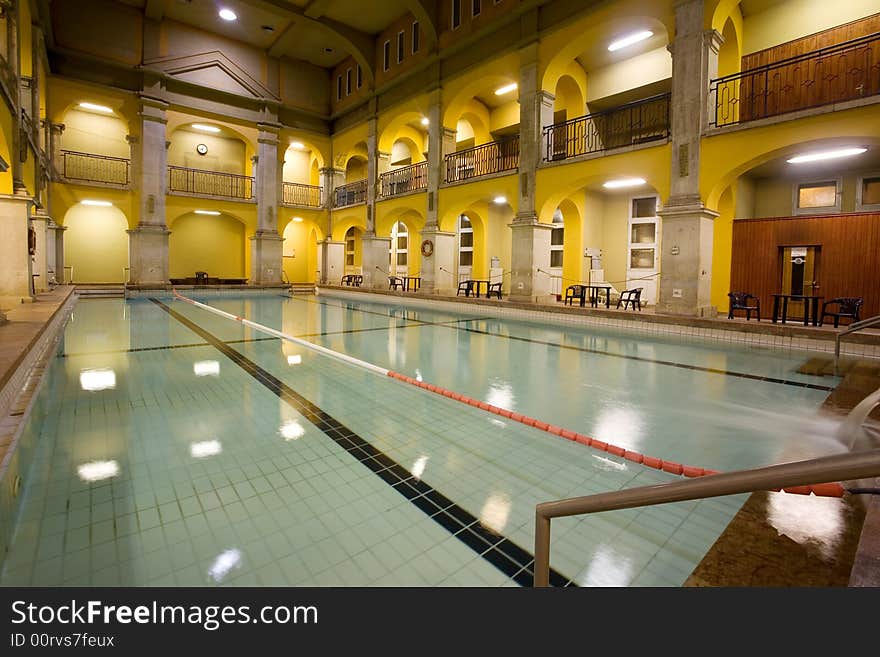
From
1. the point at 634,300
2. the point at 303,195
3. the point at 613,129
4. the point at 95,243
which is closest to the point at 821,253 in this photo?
the point at 634,300

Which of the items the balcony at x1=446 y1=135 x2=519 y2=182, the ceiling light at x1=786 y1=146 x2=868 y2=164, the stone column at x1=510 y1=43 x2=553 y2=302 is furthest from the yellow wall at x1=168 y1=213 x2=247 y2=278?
the ceiling light at x1=786 y1=146 x2=868 y2=164

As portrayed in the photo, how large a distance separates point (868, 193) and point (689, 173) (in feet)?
16.1

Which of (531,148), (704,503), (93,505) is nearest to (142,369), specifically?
(93,505)

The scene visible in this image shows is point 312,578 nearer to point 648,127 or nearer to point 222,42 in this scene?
point 648,127

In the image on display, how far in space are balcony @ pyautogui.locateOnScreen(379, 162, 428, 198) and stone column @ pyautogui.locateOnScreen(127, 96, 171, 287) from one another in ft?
30.3

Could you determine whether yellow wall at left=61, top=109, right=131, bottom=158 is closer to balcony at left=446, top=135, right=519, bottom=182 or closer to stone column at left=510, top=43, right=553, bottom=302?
balcony at left=446, top=135, right=519, bottom=182

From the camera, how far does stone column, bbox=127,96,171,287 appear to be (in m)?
18.8

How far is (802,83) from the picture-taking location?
424 inches

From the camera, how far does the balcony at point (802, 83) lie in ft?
31.6

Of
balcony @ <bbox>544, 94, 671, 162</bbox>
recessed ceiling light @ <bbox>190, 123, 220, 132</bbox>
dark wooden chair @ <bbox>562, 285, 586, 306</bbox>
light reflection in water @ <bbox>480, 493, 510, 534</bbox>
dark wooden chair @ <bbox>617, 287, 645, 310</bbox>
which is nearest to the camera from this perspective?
light reflection in water @ <bbox>480, 493, 510, 534</bbox>

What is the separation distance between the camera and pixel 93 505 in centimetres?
275

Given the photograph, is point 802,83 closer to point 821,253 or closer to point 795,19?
point 795,19

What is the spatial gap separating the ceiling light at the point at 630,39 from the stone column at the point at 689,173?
2.98 m

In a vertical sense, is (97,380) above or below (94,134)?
below
